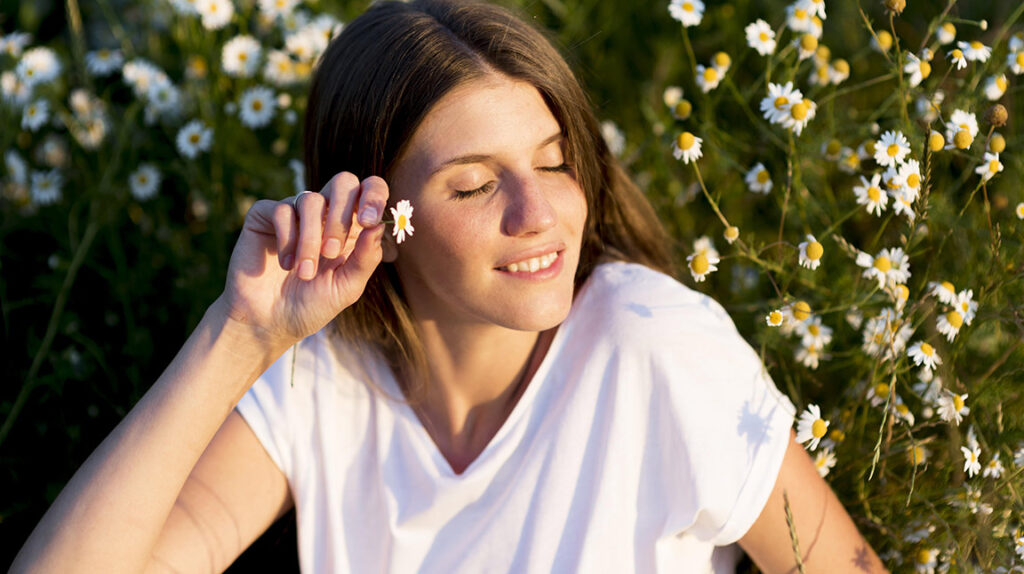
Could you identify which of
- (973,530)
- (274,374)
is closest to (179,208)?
(274,374)

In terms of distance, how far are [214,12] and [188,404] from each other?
4.24 ft

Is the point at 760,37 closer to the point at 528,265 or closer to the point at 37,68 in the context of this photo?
the point at 528,265

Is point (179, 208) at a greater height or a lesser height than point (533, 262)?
lesser

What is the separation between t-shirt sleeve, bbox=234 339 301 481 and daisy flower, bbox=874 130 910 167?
3.44 feet

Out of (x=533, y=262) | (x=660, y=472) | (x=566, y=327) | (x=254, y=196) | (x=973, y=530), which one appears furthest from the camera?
(x=254, y=196)

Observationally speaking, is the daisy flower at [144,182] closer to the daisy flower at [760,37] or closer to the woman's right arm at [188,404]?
the woman's right arm at [188,404]

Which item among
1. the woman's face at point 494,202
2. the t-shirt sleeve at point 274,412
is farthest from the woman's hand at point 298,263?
the t-shirt sleeve at point 274,412

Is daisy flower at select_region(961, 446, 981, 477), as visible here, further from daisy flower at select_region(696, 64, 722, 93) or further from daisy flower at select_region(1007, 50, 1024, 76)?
daisy flower at select_region(696, 64, 722, 93)

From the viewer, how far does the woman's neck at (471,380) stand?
172cm

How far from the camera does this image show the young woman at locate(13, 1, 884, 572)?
56.9 inches

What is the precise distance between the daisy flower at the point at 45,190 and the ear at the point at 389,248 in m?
1.21

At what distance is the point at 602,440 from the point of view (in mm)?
1610

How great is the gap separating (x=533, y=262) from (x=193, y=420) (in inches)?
22.9

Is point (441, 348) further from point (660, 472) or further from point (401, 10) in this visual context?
point (401, 10)
